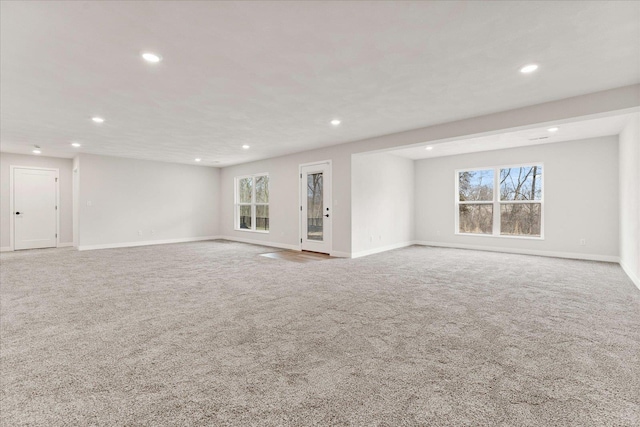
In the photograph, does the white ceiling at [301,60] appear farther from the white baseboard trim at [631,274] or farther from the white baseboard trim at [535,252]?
the white baseboard trim at [535,252]

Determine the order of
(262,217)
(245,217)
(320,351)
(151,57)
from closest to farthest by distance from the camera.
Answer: (320,351)
(151,57)
(262,217)
(245,217)

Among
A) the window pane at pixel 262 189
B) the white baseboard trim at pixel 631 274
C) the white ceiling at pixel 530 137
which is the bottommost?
the white baseboard trim at pixel 631 274

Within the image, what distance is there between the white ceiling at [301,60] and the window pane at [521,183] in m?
3.60

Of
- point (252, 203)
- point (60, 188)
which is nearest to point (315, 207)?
point (252, 203)

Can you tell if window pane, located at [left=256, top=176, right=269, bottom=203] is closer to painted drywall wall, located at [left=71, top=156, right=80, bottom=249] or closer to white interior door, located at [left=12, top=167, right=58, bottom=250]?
painted drywall wall, located at [left=71, top=156, right=80, bottom=249]

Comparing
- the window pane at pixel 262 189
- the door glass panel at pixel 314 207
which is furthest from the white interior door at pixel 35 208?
the door glass panel at pixel 314 207

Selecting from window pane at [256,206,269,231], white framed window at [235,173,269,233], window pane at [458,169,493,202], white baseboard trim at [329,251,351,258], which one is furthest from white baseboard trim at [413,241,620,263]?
white framed window at [235,173,269,233]

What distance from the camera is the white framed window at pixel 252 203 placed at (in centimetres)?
873

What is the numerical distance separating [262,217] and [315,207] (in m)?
2.32

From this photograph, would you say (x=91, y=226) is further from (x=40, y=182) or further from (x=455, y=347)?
(x=455, y=347)

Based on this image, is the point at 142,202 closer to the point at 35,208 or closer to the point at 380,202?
the point at 35,208

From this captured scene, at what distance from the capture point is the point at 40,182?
7.90 m

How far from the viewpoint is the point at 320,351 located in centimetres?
223

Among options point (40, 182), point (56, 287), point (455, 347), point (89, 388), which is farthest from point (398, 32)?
point (40, 182)
